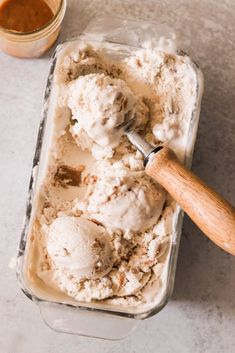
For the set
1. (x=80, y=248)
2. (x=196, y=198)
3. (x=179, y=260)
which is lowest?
(x=179, y=260)

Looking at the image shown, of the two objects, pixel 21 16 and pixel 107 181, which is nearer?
pixel 107 181

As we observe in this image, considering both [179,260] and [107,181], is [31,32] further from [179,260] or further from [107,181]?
[179,260]

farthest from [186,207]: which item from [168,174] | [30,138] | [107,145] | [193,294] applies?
[30,138]

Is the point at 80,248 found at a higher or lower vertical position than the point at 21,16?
lower

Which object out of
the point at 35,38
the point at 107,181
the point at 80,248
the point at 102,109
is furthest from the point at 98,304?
the point at 35,38

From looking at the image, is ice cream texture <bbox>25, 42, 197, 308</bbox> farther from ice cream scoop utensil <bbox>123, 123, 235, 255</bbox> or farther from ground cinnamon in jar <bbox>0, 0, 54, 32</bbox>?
ground cinnamon in jar <bbox>0, 0, 54, 32</bbox>

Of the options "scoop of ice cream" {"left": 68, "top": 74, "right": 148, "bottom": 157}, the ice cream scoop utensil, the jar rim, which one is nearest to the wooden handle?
the ice cream scoop utensil
